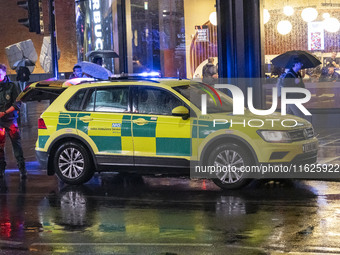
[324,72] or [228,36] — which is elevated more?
[228,36]

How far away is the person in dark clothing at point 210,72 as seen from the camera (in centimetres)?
1867

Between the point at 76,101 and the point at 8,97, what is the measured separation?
1261 millimetres

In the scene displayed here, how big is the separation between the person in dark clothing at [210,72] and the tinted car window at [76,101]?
24.7 feet

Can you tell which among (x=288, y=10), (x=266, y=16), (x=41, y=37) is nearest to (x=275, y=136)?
(x=266, y=16)

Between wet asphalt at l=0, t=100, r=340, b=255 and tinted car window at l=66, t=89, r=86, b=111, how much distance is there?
1159mm

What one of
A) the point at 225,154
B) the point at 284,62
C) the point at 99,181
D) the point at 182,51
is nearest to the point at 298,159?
the point at 225,154

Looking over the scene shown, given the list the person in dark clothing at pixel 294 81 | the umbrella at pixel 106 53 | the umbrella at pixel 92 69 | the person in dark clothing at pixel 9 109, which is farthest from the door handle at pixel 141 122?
the umbrella at pixel 106 53

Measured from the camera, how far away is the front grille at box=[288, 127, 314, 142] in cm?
1020

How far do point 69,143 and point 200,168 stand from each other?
2059mm

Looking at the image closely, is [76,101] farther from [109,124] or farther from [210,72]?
→ [210,72]

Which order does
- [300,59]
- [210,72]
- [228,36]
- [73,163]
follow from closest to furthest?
[73,163], [300,59], [228,36], [210,72]

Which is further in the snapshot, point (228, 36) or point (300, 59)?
point (228, 36)

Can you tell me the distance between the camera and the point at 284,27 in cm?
1814

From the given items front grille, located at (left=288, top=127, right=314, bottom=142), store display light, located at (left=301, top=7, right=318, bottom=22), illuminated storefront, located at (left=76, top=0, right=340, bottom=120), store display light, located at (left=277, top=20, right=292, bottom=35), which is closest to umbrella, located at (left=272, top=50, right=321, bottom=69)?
illuminated storefront, located at (left=76, top=0, right=340, bottom=120)
